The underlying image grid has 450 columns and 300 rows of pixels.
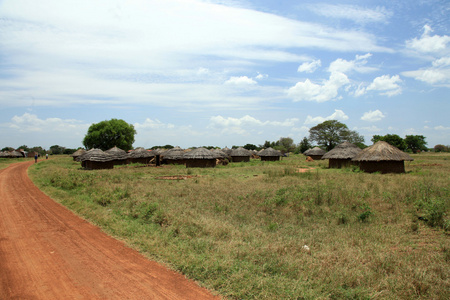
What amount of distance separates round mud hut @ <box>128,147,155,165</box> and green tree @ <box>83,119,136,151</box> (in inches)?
716

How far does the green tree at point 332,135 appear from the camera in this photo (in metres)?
59.4

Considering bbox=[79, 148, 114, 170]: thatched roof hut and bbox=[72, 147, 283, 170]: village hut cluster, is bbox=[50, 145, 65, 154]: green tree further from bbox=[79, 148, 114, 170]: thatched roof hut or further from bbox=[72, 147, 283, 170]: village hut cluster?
bbox=[79, 148, 114, 170]: thatched roof hut

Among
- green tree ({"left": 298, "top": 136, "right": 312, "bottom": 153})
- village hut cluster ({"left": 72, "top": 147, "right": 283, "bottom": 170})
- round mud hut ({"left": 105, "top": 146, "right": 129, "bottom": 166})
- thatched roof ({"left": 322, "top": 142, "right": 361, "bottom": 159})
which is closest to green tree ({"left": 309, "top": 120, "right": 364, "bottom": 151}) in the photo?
green tree ({"left": 298, "top": 136, "right": 312, "bottom": 153})

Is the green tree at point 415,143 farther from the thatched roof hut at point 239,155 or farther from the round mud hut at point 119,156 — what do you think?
the round mud hut at point 119,156

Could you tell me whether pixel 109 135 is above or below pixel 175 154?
above

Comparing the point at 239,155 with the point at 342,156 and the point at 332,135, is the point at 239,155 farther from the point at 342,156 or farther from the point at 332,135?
the point at 332,135

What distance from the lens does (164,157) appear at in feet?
119

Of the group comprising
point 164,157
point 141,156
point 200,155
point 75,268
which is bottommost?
point 75,268

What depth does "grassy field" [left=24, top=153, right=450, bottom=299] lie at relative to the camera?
13.6 ft

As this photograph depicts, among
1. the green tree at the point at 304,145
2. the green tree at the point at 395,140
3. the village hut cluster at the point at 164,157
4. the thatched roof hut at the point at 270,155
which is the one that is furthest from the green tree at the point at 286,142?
the thatched roof hut at the point at 270,155

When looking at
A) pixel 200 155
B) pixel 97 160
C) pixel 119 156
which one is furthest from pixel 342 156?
pixel 119 156

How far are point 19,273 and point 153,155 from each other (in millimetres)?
34120

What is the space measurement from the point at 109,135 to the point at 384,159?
48.0m

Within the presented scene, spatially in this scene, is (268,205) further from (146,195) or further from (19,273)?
(19,273)
